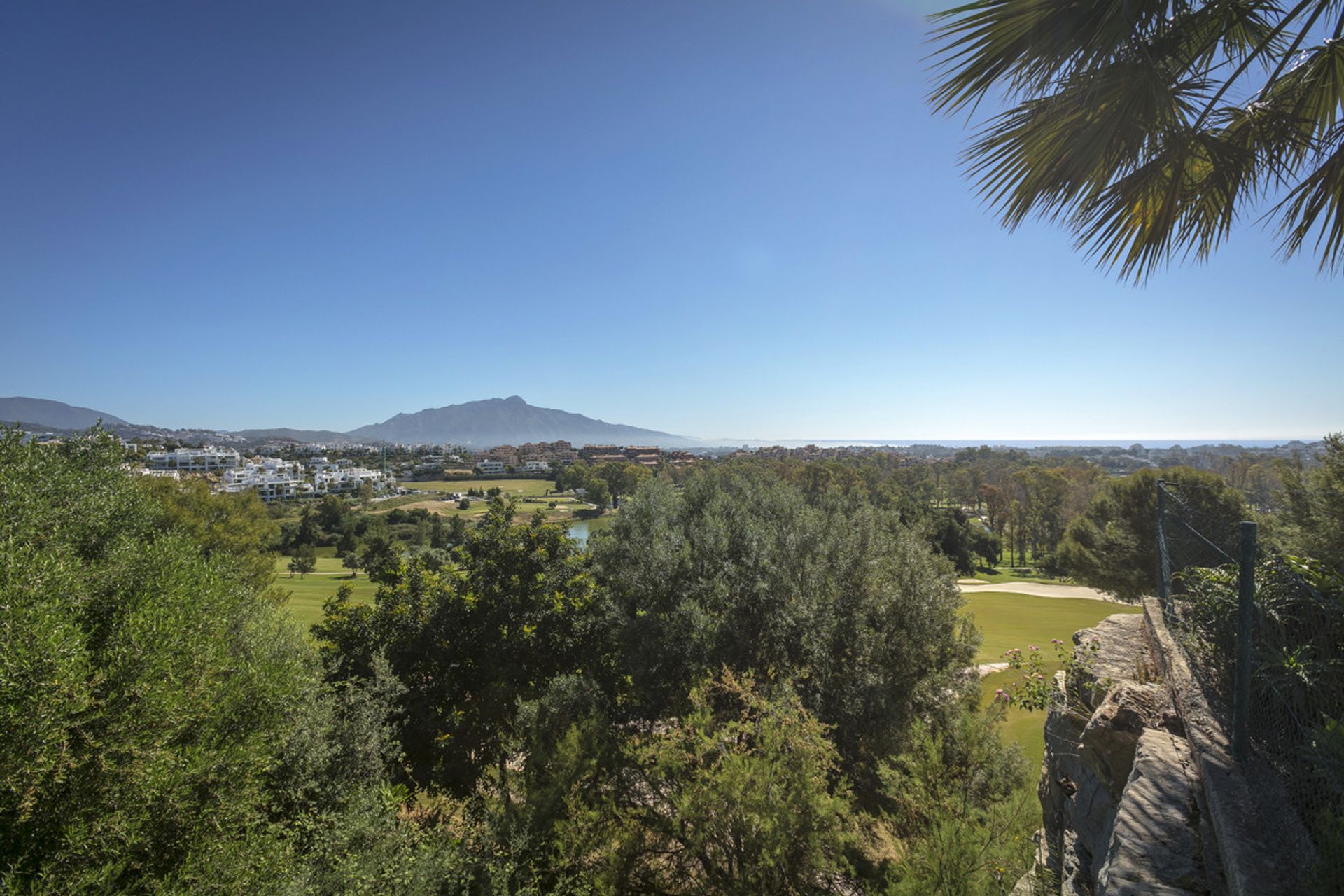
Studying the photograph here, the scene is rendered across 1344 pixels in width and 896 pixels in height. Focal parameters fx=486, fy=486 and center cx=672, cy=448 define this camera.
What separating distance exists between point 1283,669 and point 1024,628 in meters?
21.9

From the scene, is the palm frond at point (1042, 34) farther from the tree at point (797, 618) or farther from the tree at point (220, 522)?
the tree at point (220, 522)

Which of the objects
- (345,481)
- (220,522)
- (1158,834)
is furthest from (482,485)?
(1158,834)

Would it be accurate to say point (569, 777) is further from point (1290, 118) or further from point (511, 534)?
point (1290, 118)

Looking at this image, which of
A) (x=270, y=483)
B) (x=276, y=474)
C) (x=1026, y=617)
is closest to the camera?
(x=1026, y=617)

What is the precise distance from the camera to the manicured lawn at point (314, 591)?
2141 centimetres

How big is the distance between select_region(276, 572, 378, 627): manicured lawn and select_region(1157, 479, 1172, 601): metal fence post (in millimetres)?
22912

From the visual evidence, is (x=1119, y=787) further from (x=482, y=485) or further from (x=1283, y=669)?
(x=482, y=485)

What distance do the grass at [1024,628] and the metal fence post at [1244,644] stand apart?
24.4 feet

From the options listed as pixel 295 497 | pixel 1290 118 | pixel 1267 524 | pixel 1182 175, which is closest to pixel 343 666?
pixel 1182 175

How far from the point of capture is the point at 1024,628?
2028 cm

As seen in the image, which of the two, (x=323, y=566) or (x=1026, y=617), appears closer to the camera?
(x=1026, y=617)

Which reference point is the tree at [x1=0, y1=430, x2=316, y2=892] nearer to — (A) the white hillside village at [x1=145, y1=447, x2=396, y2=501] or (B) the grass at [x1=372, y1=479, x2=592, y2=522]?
(B) the grass at [x1=372, y1=479, x2=592, y2=522]

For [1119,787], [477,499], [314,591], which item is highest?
[1119,787]


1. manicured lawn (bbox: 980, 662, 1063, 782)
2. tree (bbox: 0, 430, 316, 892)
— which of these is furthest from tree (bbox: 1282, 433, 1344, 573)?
tree (bbox: 0, 430, 316, 892)
